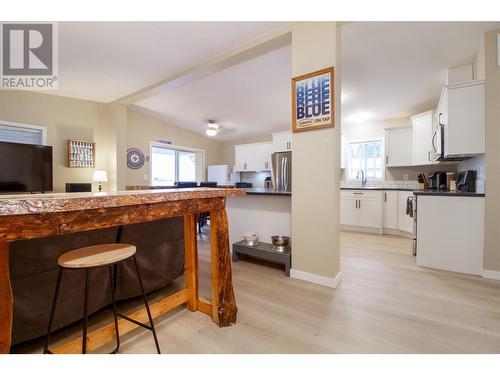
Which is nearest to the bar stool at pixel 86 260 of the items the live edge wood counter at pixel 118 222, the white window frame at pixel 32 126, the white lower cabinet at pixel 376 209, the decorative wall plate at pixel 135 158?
the live edge wood counter at pixel 118 222

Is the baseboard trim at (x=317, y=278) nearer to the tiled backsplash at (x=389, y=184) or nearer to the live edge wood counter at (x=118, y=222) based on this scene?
the live edge wood counter at (x=118, y=222)

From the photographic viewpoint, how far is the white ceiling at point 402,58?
2.42 metres

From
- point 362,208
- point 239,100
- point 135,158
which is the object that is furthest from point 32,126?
point 362,208

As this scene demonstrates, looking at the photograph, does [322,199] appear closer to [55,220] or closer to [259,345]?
[259,345]

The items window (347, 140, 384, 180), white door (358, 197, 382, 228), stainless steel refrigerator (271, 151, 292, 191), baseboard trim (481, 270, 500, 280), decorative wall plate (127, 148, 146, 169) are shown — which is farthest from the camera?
decorative wall plate (127, 148, 146, 169)

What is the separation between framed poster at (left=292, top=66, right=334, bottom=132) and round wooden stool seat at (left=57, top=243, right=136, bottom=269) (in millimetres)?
1863

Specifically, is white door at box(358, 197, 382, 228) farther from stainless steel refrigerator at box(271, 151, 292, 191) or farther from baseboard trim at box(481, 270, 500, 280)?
baseboard trim at box(481, 270, 500, 280)

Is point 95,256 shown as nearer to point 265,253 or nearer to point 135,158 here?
point 265,253

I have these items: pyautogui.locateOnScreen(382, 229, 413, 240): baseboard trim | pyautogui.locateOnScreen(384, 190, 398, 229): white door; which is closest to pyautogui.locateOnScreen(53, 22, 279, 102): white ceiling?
pyautogui.locateOnScreen(384, 190, 398, 229): white door

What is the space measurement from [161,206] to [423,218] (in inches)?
111

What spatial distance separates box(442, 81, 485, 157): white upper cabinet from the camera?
2.37m

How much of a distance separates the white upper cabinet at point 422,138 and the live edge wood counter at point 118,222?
4.02 metres

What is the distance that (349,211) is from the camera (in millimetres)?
4672

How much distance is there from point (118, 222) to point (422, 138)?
493cm
